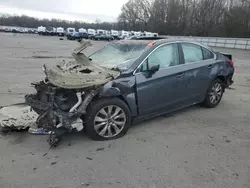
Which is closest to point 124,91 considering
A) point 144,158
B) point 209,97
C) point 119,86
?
point 119,86

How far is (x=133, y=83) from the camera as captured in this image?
418 cm

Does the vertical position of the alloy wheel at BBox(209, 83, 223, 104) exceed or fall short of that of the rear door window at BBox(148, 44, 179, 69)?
it falls short

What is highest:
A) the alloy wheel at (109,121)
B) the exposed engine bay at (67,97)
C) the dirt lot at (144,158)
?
the exposed engine bay at (67,97)

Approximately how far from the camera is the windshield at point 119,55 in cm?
444

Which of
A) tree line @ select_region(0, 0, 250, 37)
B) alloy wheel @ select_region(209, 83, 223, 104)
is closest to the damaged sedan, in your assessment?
alloy wheel @ select_region(209, 83, 223, 104)

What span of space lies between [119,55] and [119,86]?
3.38ft

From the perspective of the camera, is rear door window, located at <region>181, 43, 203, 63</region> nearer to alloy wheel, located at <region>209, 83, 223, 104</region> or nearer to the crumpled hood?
alloy wheel, located at <region>209, 83, 223, 104</region>

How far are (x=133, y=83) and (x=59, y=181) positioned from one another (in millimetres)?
1952

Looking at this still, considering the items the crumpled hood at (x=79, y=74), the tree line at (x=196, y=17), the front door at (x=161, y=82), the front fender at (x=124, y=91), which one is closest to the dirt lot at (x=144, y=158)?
the front door at (x=161, y=82)

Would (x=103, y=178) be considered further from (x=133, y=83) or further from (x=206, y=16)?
(x=206, y=16)

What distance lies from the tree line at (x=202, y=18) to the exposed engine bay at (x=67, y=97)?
165 ft

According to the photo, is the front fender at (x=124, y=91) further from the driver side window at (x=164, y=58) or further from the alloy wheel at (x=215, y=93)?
the alloy wheel at (x=215, y=93)

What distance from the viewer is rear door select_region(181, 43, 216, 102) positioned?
5.09 m

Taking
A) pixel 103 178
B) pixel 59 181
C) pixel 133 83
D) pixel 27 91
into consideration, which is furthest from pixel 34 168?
pixel 27 91
